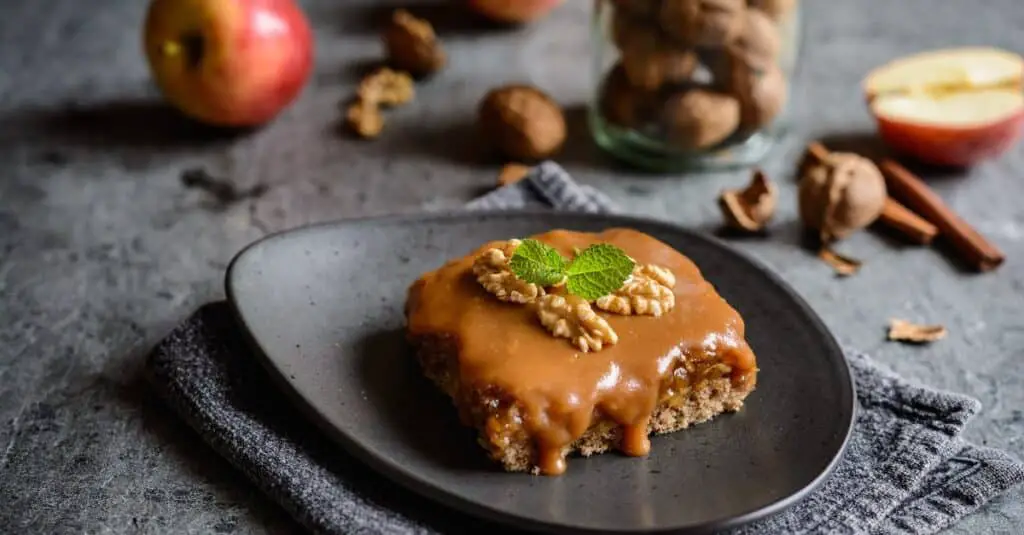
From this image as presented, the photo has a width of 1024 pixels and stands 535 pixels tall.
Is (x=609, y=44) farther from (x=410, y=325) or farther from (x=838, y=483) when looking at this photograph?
(x=838, y=483)

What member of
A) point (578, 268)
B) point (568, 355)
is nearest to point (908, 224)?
point (578, 268)

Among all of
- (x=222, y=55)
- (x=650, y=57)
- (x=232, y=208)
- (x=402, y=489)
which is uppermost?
(x=650, y=57)

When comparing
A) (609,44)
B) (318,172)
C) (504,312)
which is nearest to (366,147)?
(318,172)

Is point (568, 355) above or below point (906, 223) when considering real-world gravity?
above

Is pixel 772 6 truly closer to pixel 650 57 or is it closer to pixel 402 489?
pixel 650 57

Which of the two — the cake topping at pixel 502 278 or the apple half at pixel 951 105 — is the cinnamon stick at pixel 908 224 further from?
the cake topping at pixel 502 278

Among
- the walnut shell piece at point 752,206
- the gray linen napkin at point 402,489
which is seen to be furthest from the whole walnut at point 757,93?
the gray linen napkin at point 402,489
